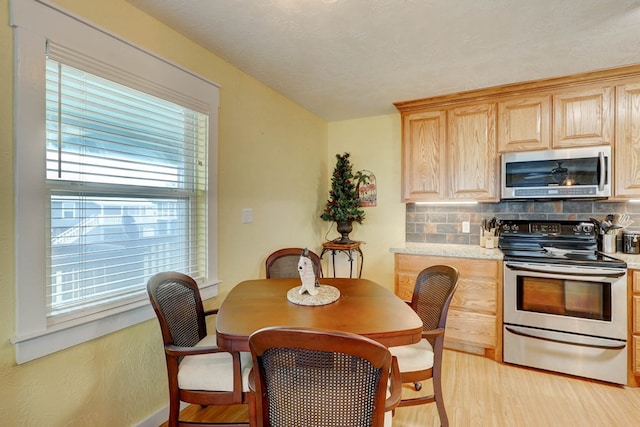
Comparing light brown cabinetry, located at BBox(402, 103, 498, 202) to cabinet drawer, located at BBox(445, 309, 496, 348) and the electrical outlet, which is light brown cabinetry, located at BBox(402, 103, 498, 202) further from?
the electrical outlet

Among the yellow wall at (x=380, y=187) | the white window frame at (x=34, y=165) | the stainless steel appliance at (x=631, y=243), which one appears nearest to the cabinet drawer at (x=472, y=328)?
the yellow wall at (x=380, y=187)

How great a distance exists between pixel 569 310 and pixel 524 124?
1.56 metres

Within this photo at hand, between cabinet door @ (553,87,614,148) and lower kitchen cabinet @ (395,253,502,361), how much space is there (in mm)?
1199

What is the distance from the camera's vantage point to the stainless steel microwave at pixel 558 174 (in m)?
2.50

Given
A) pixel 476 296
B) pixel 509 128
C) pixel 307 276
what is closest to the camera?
pixel 307 276

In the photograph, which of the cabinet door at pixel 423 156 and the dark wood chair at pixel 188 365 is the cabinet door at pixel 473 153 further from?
the dark wood chair at pixel 188 365

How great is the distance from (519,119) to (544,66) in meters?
0.48

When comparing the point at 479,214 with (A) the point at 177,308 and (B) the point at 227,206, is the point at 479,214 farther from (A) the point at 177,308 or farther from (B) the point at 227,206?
(A) the point at 177,308

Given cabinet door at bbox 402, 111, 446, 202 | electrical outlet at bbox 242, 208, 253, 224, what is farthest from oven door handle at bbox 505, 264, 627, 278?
electrical outlet at bbox 242, 208, 253, 224

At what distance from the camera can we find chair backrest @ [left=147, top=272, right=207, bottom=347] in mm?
1502

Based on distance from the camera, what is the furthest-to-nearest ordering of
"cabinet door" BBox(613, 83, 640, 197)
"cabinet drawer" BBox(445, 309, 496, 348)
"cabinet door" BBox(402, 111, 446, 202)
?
1. "cabinet door" BBox(402, 111, 446, 202)
2. "cabinet drawer" BBox(445, 309, 496, 348)
3. "cabinet door" BBox(613, 83, 640, 197)

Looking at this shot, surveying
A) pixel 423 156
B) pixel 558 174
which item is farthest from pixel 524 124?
pixel 423 156

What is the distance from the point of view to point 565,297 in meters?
2.42

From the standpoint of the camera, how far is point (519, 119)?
277cm
